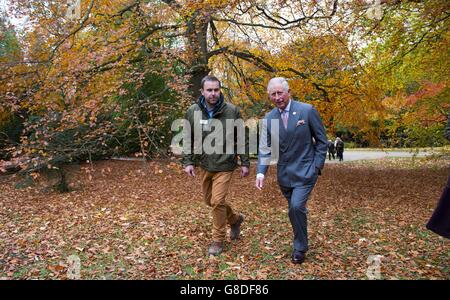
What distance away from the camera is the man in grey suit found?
13.8 feet

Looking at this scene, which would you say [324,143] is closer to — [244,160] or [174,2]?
[244,160]

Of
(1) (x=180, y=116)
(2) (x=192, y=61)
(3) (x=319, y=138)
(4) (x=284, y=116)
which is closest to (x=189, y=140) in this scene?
(4) (x=284, y=116)

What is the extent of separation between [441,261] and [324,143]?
6.09 feet

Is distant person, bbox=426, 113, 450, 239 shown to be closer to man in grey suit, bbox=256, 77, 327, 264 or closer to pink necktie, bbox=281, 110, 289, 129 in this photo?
man in grey suit, bbox=256, 77, 327, 264

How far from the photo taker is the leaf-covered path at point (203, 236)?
4.18 metres

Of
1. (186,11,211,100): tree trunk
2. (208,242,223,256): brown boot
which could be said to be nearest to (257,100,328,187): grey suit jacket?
(208,242,223,256): brown boot

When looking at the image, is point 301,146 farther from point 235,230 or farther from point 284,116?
point 235,230

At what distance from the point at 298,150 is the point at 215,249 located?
1.53m

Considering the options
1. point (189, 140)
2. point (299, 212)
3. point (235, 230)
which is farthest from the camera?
point (235, 230)

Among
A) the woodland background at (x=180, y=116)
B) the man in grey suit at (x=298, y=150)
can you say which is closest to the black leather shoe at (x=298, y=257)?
the man in grey suit at (x=298, y=150)

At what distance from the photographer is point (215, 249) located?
183 inches
